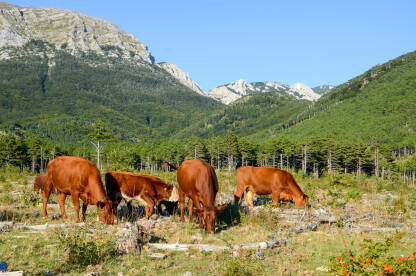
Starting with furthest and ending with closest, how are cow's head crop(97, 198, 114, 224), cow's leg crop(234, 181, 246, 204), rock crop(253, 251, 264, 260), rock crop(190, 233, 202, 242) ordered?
cow's leg crop(234, 181, 246, 204) < cow's head crop(97, 198, 114, 224) < rock crop(190, 233, 202, 242) < rock crop(253, 251, 264, 260)

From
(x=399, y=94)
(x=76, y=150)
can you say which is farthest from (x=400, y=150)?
(x=76, y=150)

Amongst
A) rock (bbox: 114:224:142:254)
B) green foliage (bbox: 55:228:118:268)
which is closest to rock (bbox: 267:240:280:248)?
rock (bbox: 114:224:142:254)

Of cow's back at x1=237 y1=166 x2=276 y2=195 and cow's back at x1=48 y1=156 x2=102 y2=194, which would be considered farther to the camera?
cow's back at x1=237 y1=166 x2=276 y2=195

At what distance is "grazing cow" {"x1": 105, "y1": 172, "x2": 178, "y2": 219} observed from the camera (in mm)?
12508

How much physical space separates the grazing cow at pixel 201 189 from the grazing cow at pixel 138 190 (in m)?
A: 1.04

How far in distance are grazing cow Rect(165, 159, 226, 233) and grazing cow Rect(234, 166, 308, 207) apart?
4.38 meters

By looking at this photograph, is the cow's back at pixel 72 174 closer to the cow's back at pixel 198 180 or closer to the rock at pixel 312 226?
the cow's back at pixel 198 180

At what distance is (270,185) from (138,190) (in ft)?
21.7

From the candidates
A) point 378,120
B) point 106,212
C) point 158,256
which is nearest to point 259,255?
point 158,256

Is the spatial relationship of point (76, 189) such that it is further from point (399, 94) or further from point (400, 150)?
point (399, 94)

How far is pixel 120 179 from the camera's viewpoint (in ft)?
41.3

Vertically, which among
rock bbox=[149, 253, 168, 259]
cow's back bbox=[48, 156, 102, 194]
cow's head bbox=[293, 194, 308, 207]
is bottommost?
rock bbox=[149, 253, 168, 259]

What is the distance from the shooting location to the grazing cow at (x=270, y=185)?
1480 centimetres

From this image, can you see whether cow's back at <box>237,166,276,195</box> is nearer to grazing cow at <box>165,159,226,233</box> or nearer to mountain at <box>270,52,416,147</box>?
grazing cow at <box>165,159,226,233</box>
